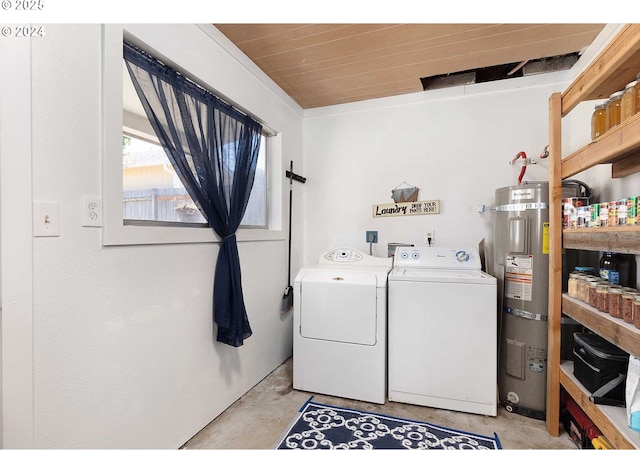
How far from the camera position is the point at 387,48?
2.19 m

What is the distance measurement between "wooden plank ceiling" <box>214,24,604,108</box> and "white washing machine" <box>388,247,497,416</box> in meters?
1.64

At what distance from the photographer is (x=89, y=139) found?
4.21ft

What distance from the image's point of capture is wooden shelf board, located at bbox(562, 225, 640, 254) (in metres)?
A: 1.19

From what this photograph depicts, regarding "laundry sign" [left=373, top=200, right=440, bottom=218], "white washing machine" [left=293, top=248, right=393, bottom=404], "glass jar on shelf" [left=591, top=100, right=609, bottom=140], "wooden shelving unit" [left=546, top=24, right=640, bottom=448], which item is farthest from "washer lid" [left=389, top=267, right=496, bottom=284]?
"glass jar on shelf" [left=591, top=100, right=609, bottom=140]

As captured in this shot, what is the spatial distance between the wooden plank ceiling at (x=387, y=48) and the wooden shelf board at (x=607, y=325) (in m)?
1.74

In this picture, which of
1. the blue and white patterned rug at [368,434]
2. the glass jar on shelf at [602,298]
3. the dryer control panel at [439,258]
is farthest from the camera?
the dryer control panel at [439,258]

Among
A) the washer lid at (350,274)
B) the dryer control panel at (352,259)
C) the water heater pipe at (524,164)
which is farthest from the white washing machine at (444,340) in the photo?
the water heater pipe at (524,164)

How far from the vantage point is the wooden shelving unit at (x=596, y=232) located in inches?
48.2

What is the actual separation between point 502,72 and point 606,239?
188 centimetres

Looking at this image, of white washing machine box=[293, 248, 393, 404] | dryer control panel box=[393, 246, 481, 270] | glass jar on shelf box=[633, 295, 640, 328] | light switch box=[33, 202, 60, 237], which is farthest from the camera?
dryer control panel box=[393, 246, 481, 270]

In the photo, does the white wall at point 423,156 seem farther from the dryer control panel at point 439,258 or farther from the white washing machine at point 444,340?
the white washing machine at point 444,340

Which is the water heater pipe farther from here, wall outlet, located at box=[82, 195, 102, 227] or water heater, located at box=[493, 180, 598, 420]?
wall outlet, located at box=[82, 195, 102, 227]
